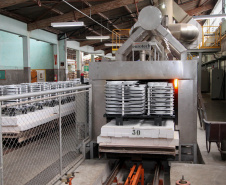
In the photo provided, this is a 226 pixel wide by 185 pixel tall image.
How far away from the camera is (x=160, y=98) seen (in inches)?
185

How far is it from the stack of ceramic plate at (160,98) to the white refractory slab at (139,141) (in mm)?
519

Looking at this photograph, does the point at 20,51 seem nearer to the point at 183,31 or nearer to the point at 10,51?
the point at 10,51

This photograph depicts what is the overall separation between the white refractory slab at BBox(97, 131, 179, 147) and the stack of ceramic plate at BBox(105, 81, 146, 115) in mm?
502

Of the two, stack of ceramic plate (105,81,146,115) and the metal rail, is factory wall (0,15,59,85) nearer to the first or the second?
stack of ceramic plate (105,81,146,115)

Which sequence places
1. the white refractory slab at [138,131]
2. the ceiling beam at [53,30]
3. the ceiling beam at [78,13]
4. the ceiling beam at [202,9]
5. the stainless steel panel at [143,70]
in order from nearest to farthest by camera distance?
the white refractory slab at [138,131] → the stainless steel panel at [143,70] → the ceiling beam at [78,13] → the ceiling beam at [53,30] → the ceiling beam at [202,9]

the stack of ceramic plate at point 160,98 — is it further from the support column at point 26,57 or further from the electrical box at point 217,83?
the support column at point 26,57

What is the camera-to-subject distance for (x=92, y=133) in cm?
534

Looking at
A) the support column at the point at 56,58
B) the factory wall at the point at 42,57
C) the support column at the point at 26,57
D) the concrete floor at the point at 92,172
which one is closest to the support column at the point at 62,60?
the support column at the point at 56,58

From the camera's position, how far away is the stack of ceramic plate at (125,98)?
466 cm

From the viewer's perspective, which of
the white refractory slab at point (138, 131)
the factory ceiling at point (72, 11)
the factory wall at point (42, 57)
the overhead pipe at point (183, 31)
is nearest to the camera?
the white refractory slab at point (138, 131)

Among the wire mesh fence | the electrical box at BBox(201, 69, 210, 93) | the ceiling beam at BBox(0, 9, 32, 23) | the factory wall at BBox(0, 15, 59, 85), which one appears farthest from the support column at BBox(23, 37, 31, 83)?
the electrical box at BBox(201, 69, 210, 93)

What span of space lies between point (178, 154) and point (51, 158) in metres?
2.68

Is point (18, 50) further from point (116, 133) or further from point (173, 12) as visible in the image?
point (116, 133)

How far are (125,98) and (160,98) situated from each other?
0.61 m
